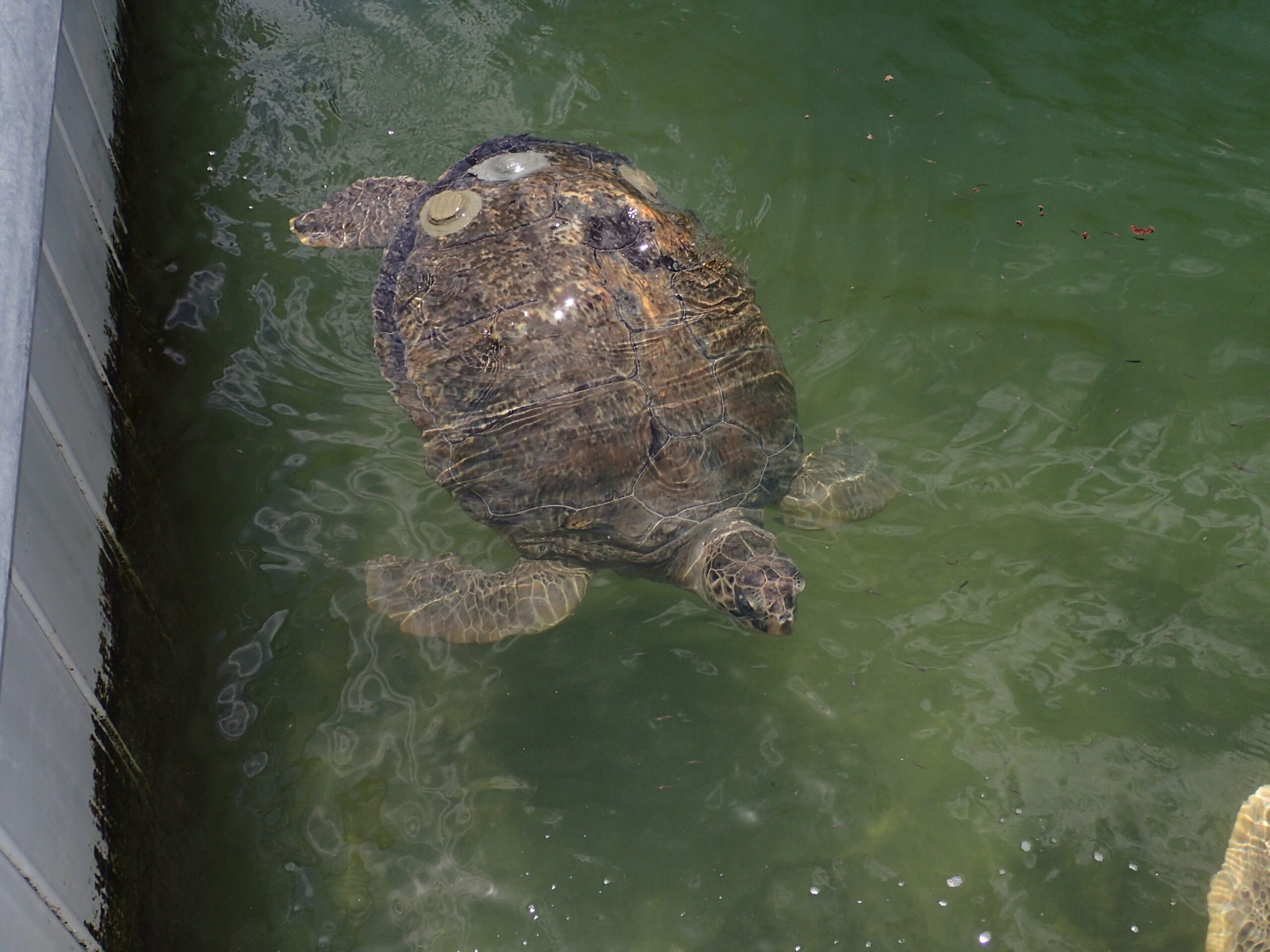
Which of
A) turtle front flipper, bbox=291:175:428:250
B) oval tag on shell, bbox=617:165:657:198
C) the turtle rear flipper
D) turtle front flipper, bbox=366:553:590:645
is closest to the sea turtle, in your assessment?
turtle front flipper, bbox=366:553:590:645

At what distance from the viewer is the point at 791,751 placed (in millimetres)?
4090

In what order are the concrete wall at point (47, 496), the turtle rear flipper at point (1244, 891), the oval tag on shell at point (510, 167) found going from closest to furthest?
the concrete wall at point (47, 496) → the turtle rear flipper at point (1244, 891) → the oval tag on shell at point (510, 167)

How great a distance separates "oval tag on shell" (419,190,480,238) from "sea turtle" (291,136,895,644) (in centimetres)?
1

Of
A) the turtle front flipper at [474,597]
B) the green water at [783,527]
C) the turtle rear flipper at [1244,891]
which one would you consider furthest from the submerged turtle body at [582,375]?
the turtle rear flipper at [1244,891]

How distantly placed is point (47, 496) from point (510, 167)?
285cm

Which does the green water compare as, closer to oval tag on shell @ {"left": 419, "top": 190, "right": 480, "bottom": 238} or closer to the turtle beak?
the turtle beak

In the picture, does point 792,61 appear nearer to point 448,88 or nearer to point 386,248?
point 448,88

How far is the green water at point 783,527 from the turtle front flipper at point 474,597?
6.0 inches

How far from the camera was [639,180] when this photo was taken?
493cm

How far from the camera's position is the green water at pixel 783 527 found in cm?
374

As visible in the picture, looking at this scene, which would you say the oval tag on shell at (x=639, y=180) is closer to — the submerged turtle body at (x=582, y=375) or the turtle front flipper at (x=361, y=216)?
the submerged turtle body at (x=582, y=375)

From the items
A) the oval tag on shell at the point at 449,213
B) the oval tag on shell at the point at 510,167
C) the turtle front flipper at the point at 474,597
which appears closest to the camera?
the turtle front flipper at the point at 474,597

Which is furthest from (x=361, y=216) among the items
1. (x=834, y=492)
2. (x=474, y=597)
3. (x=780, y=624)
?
(x=780, y=624)

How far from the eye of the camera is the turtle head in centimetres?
397
